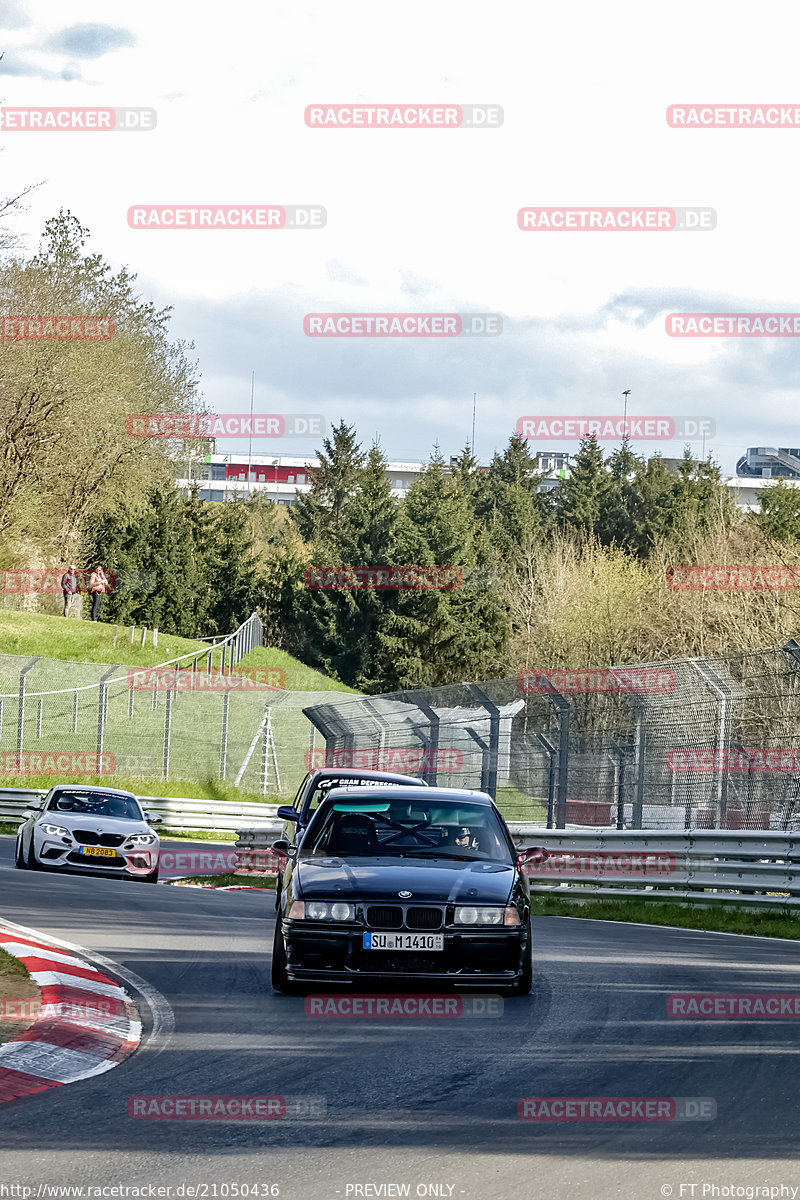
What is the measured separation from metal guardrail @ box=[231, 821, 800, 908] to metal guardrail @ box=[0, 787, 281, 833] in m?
13.3

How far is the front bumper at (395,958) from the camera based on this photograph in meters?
8.66

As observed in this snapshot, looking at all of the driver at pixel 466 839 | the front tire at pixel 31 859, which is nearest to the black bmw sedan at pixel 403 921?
the driver at pixel 466 839

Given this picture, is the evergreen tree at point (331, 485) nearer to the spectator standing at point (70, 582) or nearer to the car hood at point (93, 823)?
the spectator standing at point (70, 582)

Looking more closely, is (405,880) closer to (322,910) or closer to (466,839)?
(322,910)

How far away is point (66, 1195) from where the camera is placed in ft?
15.9

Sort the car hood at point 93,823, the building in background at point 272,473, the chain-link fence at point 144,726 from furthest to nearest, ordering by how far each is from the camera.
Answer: the building in background at point 272,473, the chain-link fence at point 144,726, the car hood at point 93,823

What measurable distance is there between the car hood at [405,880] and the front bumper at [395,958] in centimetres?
21

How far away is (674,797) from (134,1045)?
11746mm

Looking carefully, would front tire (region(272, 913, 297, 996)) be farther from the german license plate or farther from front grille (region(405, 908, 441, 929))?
front grille (region(405, 908, 441, 929))

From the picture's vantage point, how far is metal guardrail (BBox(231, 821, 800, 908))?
15680 mm

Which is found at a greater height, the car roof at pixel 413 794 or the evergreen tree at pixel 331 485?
the evergreen tree at pixel 331 485

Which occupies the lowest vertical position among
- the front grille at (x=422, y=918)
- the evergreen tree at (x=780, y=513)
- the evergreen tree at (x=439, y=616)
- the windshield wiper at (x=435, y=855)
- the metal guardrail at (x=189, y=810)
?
the metal guardrail at (x=189, y=810)

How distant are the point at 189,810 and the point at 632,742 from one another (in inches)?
623

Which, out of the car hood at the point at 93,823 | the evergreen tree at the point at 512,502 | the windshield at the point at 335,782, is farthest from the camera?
the evergreen tree at the point at 512,502
